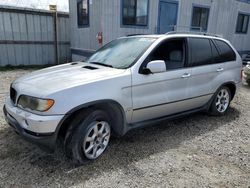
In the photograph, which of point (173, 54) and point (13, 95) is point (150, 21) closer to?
point (173, 54)

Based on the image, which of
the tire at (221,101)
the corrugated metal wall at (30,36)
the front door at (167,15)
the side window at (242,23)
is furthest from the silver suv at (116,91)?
the side window at (242,23)

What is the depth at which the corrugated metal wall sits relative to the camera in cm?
1014

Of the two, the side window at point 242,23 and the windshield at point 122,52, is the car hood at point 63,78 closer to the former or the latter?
the windshield at point 122,52

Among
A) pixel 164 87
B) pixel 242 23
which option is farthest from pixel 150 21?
pixel 242 23

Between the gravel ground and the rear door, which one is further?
the rear door

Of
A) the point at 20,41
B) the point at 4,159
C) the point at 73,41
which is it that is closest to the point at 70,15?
the point at 73,41

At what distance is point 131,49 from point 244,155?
2.39m

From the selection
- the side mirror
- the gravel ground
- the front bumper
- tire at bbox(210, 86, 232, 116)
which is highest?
the side mirror

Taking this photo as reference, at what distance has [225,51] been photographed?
15.3ft

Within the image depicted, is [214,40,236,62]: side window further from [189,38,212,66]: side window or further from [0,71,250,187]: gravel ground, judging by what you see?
[0,71,250,187]: gravel ground

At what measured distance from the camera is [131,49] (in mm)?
3674

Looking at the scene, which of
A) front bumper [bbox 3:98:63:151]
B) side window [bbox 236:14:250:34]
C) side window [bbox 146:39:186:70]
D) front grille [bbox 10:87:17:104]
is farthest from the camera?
side window [bbox 236:14:250:34]

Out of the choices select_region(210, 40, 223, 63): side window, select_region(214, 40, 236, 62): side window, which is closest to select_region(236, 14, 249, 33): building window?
select_region(214, 40, 236, 62): side window

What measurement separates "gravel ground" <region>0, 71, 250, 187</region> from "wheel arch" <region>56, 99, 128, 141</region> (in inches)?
15.7
